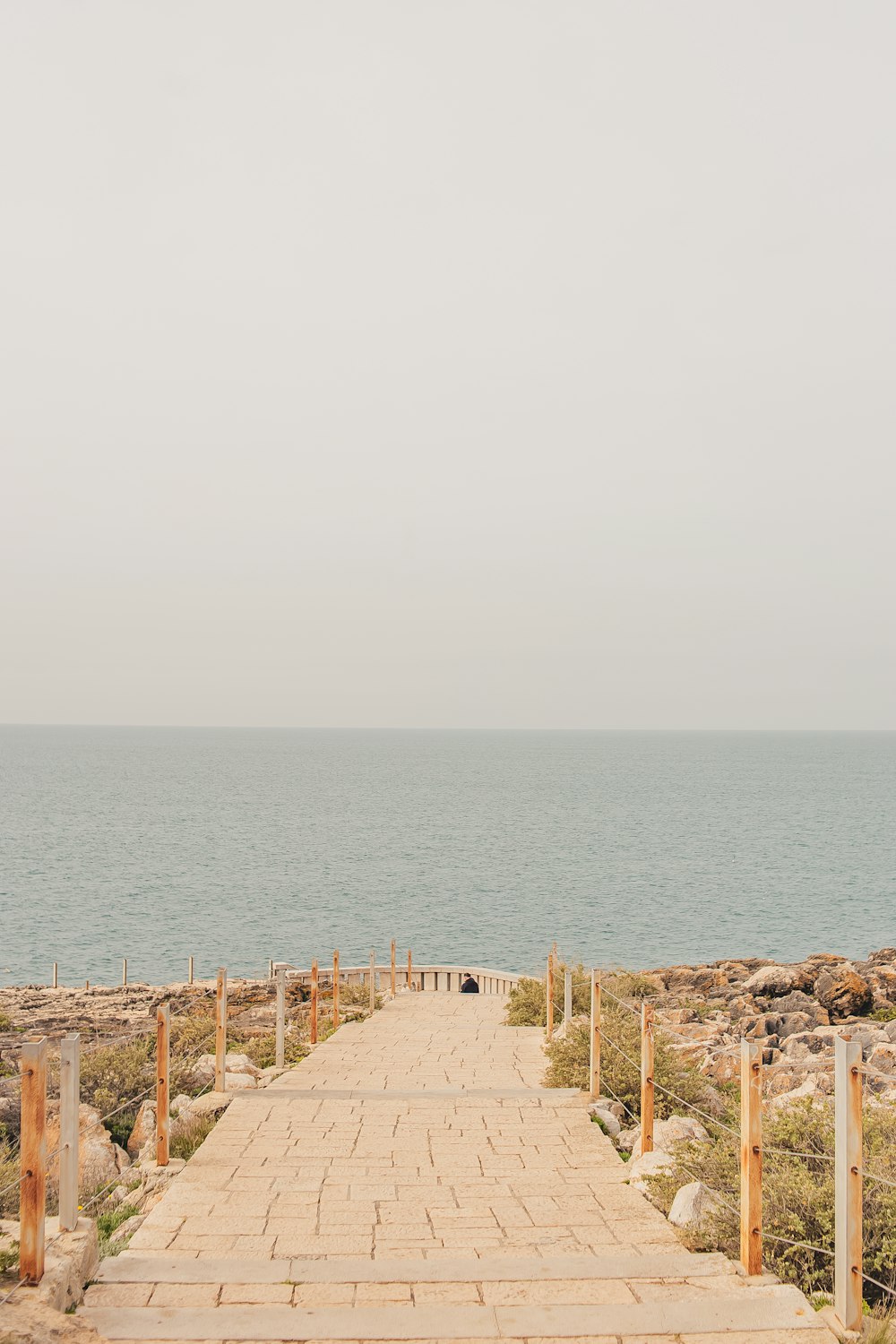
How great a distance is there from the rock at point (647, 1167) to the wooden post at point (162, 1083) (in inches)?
132

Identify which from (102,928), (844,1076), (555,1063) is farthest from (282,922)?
(844,1076)

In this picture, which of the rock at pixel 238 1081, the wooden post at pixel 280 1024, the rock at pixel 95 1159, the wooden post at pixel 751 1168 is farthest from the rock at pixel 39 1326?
the wooden post at pixel 280 1024

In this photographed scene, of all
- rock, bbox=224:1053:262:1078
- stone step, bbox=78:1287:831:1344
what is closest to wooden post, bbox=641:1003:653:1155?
stone step, bbox=78:1287:831:1344

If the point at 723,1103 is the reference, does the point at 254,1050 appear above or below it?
below

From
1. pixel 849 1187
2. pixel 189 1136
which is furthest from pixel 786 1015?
pixel 849 1187

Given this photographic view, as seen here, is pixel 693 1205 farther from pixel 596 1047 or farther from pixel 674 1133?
pixel 596 1047

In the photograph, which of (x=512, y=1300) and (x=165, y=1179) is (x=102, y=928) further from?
(x=512, y=1300)

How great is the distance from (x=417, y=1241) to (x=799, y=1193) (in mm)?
2149

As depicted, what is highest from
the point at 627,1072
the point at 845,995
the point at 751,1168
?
the point at 751,1168

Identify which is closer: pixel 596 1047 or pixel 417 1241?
pixel 417 1241

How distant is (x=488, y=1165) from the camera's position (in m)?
7.68

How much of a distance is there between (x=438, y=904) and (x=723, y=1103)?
44.8 metres

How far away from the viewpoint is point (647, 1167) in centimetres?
729

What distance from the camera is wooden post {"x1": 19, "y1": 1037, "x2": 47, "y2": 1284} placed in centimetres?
457
